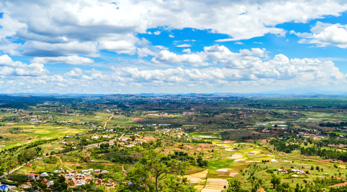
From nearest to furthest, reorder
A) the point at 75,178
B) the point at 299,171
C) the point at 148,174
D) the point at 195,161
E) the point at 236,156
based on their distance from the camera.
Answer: the point at 148,174
the point at 75,178
the point at 299,171
the point at 195,161
the point at 236,156

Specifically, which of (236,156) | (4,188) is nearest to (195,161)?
(236,156)

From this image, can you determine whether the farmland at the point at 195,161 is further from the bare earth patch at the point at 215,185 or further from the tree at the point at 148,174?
the tree at the point at 148,174

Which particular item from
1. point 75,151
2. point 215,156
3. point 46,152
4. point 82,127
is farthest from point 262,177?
point 82,127

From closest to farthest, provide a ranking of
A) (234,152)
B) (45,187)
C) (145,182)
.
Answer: (145,182) → (45,187) → (234,152)

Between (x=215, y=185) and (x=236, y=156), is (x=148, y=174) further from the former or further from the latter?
(x=236, y=156)

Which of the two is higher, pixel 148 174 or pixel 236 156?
pixel 148 174

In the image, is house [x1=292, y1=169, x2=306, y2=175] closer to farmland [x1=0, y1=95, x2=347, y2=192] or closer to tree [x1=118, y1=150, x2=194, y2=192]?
farmland [x1=0, y1=95, x2=347, y2=192]

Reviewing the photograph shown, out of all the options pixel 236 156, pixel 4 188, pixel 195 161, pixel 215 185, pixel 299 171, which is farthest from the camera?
pixel 236 156

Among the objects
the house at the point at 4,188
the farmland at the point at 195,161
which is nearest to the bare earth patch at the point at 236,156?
the farmland at the point at 195,161

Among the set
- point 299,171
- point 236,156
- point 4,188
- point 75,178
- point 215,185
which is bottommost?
point 236,156

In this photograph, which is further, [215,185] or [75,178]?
[215,185]

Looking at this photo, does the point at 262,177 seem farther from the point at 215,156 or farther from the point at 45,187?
the point at 45,187
